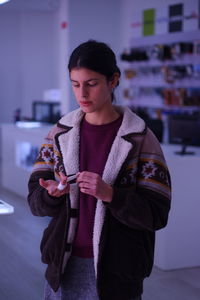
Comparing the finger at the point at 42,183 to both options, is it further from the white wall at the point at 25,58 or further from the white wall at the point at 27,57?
the white wall at the point at 25,58

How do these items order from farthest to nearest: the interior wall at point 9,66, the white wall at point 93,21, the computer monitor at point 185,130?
the interior wall at point 9,66
the white wall at point 93,21
the computer monitor at point 185,130

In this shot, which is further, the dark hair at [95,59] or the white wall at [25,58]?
the white wall at [25,58]

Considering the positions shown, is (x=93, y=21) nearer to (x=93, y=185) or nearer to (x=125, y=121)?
(x=125, y=121)

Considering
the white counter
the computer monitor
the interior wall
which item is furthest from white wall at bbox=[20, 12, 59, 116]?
the computer monitor

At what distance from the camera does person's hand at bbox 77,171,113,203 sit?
1442mm

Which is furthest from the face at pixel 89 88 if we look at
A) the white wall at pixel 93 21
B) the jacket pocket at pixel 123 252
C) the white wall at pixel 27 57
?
the white wall at pixel 27 57

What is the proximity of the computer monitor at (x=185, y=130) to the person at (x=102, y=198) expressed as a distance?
11.9ft

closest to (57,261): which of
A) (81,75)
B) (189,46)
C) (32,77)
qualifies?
(81,75)

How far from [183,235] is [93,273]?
2.77 m

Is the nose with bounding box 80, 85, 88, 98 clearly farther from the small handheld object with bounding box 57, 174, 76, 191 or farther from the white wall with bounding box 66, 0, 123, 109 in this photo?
the white wall with bounding box 66, 0, 123, 109

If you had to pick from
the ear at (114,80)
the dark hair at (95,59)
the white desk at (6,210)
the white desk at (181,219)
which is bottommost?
the white desk at (181,219)

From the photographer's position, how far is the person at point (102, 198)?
5.08 ft

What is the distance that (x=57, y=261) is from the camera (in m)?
1.63

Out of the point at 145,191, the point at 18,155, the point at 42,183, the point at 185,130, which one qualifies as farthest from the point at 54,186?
the point at 18,155
